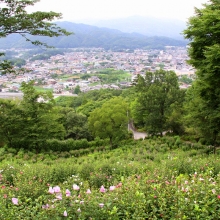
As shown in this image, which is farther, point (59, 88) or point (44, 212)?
point (59, 88)

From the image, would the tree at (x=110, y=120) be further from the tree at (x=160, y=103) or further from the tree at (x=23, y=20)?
the tree at (x=23, y=20)

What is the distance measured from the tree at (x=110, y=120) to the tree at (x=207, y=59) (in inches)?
251

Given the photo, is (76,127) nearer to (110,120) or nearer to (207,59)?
(110,120)

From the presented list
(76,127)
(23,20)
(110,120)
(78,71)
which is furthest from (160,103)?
(78,71)

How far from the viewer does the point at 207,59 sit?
9.49 m

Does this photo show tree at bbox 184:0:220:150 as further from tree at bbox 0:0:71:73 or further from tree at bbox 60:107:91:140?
tree at bbox 60:107:91:140

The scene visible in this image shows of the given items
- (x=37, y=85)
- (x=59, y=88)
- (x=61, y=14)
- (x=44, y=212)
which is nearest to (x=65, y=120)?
(x=61, y=14)

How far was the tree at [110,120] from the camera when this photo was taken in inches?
680

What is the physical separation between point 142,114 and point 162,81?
11.4ft

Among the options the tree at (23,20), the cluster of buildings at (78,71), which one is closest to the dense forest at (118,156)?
the tree at (23,20)

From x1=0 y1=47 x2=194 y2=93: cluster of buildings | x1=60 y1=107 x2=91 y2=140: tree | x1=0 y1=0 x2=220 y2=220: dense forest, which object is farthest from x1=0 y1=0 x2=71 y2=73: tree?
x1=0 y1=47 x2=194 y2=93: cluster of buildings

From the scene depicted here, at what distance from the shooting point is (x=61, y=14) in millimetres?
7824

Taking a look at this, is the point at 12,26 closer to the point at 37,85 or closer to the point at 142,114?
the point at 142,114

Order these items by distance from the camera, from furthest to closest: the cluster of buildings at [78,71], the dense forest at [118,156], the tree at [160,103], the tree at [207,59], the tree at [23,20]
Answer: the cluster of buildings at [78,71], the tree at [160,103], the tree at [207,59], the tree at [23,20], the dense forest at [118,156]
